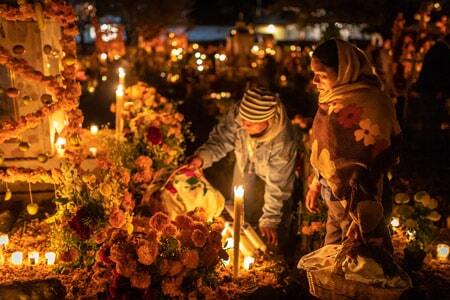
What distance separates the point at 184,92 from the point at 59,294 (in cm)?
930

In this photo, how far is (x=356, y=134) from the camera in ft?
11.1

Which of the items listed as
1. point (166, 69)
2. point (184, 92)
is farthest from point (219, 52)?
point (184, 92)

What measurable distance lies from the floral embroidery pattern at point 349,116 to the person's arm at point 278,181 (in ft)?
4.12

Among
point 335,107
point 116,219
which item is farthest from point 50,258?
point 335,107

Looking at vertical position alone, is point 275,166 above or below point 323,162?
below

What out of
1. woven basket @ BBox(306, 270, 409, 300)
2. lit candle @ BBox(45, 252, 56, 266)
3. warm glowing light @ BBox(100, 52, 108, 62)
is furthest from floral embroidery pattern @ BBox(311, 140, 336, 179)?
warm glowing light @ BBox(100, 52, 108, 62)

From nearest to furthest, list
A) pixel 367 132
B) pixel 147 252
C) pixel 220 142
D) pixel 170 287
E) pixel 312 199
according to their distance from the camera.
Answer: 1. pixel 147 252
2. pixel 170 287
3. pixel 367 132
4. pixel 312 199
5. pixel 220 142

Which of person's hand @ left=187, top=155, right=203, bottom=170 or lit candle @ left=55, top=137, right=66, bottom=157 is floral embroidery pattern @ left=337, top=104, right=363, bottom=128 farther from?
lit candle @ left=55, top=137, right=66, bottom=157

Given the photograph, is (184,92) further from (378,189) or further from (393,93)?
(378,189)

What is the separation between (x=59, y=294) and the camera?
13.1 feet

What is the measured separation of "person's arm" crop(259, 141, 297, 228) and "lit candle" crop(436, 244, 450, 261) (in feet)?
4.85

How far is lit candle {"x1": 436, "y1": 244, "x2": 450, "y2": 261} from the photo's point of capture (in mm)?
4773

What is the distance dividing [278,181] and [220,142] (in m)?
0.75

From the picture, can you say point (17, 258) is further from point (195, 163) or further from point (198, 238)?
point (198, 238)
